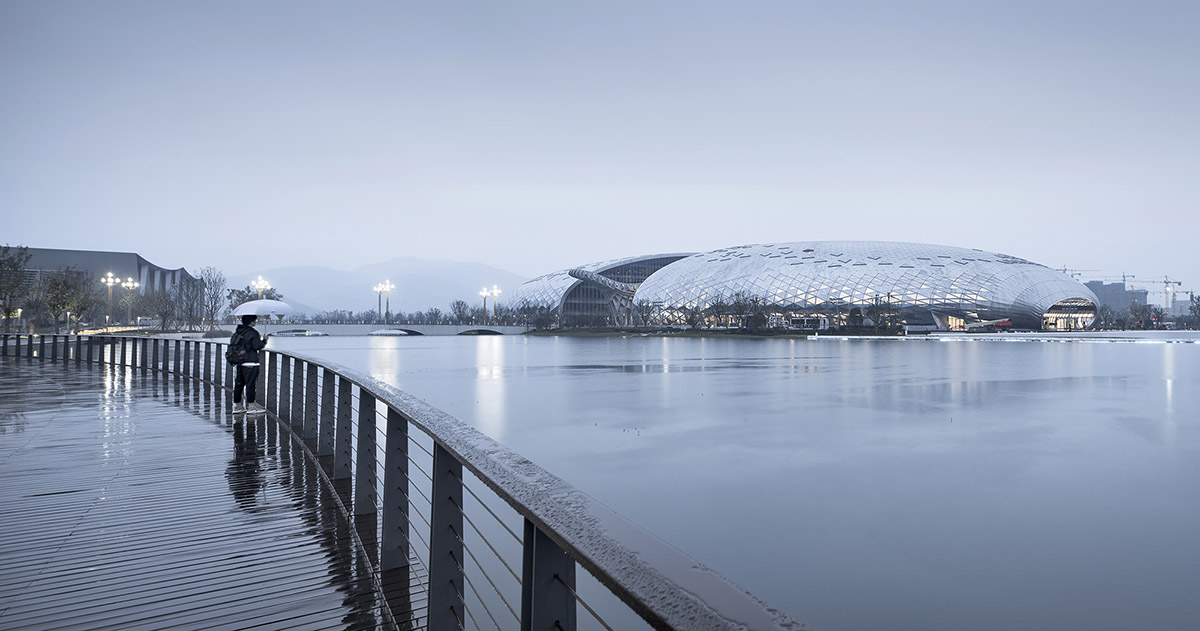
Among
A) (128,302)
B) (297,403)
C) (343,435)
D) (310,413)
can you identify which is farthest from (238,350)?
(128,302)

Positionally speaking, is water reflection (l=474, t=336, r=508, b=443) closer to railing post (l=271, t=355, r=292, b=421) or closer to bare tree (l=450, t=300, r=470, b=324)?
railing post (l=271, t=355, r=292, b=421)

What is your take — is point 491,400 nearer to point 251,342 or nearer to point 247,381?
point 251,342

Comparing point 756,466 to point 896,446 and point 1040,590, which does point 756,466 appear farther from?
point 1040,590

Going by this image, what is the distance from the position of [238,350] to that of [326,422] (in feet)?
13.1

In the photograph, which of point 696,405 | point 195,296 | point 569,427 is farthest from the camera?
point 195,296

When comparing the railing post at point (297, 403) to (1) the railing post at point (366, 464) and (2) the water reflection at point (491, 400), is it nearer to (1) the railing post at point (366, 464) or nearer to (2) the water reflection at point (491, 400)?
(2) the water reflection at point (491, 400)

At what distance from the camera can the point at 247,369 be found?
9688 mm

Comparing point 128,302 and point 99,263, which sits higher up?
point 99,263

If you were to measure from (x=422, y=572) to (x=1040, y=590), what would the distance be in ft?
13.8

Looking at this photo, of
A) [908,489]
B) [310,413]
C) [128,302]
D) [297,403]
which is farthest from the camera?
[128,302]

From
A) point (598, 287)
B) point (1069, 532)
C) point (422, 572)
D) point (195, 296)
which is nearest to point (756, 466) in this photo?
point (1069, 532)

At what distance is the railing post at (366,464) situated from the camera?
4.71 m

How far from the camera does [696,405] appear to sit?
589 inches

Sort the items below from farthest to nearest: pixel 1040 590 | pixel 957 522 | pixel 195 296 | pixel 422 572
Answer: pixel 195 296
pixel 957 522
pixel 1040 590
pixel 422 572
